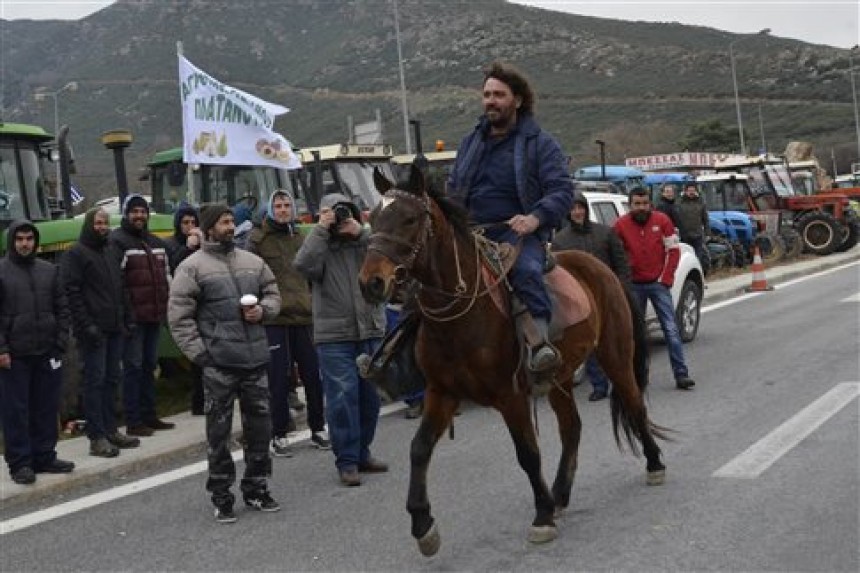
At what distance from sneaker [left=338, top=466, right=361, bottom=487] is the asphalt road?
0.09 metres

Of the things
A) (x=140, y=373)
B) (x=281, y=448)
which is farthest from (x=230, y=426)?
(x=140, y=373)

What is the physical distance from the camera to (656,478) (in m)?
6.54

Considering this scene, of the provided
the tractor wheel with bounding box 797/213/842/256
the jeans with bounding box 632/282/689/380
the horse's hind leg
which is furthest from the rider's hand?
the tractor wheel with bounding box 797/213/842/256

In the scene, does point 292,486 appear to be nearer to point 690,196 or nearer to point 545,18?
point 690,196

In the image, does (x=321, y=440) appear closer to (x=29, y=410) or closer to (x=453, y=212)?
(x=29, y=410)

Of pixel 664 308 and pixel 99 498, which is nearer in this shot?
pixel 99 498

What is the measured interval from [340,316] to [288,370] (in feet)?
3.71

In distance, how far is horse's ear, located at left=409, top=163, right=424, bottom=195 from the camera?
504 centimetres

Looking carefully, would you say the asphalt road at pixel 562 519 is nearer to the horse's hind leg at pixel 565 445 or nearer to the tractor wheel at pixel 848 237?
the horse's hind leg at pixel 565 445

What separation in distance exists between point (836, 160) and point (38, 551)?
233 ft

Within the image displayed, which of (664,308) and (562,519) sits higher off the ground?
(664,308)

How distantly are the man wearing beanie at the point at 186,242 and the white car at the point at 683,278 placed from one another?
215 inches

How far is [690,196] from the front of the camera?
17.5 metres

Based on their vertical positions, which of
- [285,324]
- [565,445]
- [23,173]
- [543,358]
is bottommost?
[565,445]
